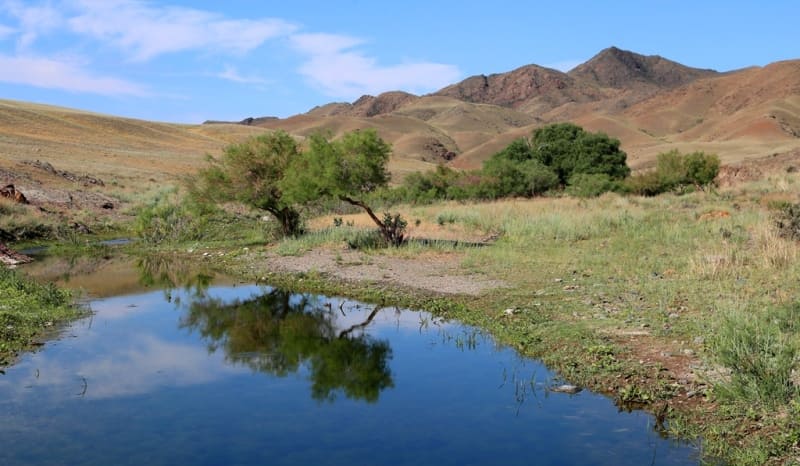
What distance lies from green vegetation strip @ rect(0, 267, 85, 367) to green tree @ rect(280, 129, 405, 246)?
28.3ft

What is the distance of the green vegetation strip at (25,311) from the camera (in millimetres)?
12531

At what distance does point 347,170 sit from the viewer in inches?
907

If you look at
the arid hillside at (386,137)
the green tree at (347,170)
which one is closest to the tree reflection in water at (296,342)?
the green tree at (347,170)

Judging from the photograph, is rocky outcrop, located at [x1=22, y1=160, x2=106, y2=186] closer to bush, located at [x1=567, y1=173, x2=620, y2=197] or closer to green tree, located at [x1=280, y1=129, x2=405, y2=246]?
green tree, located at [x1=280, y1=129, x2=405, y2=246]

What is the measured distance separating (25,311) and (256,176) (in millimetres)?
12788

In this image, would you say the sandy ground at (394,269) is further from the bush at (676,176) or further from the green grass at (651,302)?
the bush at (676,176)

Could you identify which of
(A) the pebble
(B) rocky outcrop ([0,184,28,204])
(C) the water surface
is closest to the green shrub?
(C) the water surface

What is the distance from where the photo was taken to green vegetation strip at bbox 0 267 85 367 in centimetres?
1253

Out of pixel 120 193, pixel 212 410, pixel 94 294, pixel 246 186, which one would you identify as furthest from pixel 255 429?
pixel 120 193

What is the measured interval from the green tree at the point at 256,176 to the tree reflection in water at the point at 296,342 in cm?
868

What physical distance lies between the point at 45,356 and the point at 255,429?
5.23 meters

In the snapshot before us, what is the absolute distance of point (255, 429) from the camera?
8.84 metres

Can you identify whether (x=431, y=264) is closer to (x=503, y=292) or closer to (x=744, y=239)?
(x=503, y=292)

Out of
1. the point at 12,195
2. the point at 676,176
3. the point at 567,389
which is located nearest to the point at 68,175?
the point at 12,195
